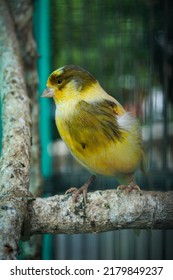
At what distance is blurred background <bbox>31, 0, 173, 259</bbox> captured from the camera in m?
1.27

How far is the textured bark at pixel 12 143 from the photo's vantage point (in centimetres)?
90

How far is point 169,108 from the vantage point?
1.29 meters

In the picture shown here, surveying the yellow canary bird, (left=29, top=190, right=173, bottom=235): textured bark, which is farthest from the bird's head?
(left=29, top=190, right=173, bottom=235): textured bark

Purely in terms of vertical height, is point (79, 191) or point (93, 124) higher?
point (93, 124)

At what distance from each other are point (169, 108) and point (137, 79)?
107mm

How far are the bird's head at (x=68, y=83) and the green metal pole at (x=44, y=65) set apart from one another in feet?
0.63

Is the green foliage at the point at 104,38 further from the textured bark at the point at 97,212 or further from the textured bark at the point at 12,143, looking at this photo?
the textured bark at the point at 97,212

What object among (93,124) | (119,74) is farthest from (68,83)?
(119,74)

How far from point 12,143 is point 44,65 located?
0.33 meters

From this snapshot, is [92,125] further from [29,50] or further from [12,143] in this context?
[29,50]

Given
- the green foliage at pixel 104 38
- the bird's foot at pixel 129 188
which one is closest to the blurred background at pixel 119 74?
the green foliage at pixel 104 38

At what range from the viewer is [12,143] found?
1104 mm
